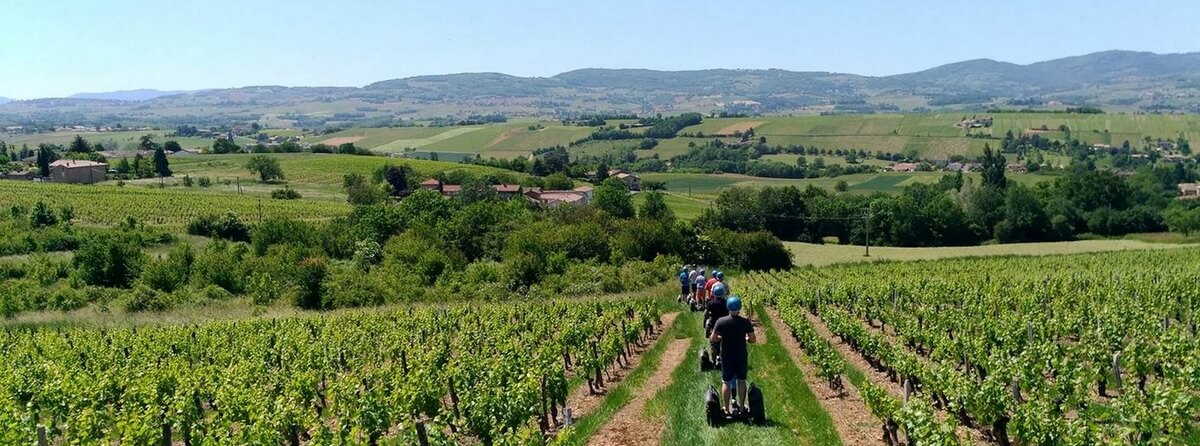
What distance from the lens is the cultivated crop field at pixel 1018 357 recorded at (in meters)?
10.4

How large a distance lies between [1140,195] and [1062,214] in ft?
77.8

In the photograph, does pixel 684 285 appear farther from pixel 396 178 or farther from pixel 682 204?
pixel 396 178

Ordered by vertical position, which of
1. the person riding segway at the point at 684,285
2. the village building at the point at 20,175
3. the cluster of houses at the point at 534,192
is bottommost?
the cluster of houses at the point at 534,192

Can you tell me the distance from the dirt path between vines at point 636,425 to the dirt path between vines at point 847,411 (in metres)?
2.78

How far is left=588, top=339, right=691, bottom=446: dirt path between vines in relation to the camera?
41.2ft

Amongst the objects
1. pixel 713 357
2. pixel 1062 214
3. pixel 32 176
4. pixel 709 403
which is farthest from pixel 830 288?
pixel 32 176

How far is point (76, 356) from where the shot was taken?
21.6 meters

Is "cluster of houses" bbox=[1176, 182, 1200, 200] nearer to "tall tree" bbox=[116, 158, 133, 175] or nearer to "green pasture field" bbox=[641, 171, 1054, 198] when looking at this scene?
"green pasture field" bbox=[641, 171, 1054, 198]

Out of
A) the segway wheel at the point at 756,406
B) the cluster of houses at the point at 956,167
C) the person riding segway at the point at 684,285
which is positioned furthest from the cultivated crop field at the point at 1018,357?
the cluster of houses at the point at 956,167

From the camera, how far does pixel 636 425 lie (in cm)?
1338

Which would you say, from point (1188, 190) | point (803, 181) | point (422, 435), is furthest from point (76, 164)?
point (1188, 190)

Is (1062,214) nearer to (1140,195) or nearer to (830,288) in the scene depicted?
(1140,195)

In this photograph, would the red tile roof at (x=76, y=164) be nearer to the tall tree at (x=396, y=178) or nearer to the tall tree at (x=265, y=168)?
the tall tree at (x=265, y=168)

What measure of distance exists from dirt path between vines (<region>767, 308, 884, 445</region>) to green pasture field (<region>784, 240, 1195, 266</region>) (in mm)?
44540
